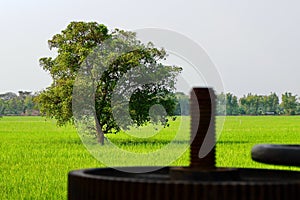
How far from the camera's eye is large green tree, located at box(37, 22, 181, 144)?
2769 centimetres

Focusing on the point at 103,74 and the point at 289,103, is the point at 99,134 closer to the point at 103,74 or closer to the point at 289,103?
the point at 103,74

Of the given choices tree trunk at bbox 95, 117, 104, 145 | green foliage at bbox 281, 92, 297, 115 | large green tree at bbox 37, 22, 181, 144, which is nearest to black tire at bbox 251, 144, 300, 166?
large green tree at bbox 37, 22, 181, 144

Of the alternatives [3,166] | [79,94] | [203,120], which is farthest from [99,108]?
[203,120]

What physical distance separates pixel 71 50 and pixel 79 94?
2302mm

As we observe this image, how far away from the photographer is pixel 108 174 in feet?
16.6

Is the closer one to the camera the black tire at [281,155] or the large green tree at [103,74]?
the black tire at [281,155]

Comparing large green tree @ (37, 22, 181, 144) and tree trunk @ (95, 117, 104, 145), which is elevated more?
large green tree @ (37, 22, 181, 144)

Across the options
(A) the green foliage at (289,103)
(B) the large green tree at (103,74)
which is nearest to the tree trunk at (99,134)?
(B) the large green tree at (103,74)

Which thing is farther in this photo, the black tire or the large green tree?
the large green tree

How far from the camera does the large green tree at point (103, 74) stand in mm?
27688

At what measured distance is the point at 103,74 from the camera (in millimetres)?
27875

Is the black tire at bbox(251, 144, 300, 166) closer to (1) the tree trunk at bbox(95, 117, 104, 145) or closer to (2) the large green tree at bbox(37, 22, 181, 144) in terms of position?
(2) the large green tree at bbox(37, 22, 181, 144)

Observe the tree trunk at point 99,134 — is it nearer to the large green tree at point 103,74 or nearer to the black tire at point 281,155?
the large green tree at point 103,74

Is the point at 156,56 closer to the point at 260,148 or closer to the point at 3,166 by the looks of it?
the point at 3,166
